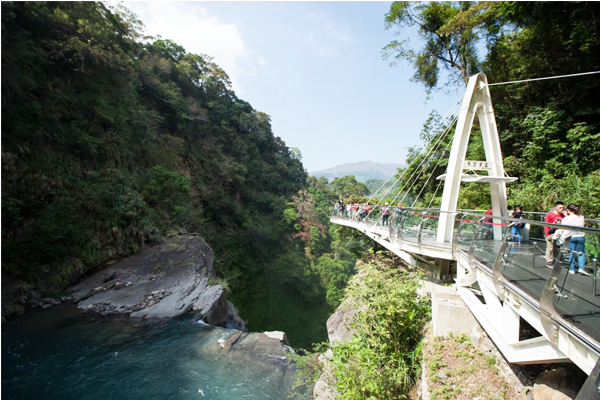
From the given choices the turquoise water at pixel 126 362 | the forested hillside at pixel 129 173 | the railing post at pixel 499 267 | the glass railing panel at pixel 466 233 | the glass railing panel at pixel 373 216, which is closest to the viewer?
the railing post at pixel 499 267

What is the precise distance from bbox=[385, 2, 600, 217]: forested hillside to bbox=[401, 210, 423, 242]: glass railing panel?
14.2 feet

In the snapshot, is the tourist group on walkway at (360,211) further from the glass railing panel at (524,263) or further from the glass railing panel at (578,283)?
the glass railing panel at (578,283)

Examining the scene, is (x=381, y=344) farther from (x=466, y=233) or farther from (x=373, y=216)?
(x=373, y=216)

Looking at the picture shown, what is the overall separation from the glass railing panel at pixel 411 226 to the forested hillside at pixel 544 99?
4320 mm

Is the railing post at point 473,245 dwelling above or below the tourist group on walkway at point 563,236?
below

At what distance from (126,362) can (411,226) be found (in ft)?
27.4

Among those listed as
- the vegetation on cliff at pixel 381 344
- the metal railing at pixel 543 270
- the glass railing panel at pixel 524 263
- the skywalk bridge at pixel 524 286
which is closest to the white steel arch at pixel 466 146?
the skywalk bridge at pixel 524 286

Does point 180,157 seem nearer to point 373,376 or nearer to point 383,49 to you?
point 383,49

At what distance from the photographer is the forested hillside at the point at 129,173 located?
32.2 feet

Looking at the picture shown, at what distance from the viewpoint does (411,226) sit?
6.80m

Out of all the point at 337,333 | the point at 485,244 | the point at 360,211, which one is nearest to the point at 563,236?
the point at 485,244

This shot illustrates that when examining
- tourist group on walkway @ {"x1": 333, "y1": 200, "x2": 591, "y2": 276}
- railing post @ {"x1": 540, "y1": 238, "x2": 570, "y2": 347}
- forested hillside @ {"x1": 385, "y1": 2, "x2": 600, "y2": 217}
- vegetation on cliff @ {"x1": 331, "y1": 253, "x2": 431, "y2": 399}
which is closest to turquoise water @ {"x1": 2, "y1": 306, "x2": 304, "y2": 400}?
vegetation on cliff @ {"x1": 331, "y1": 253, "x2": 431, "y2": 399}

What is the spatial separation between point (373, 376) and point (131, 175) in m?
14.9

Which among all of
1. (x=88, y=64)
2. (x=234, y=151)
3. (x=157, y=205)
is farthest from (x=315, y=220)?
(x=88, y=64)
